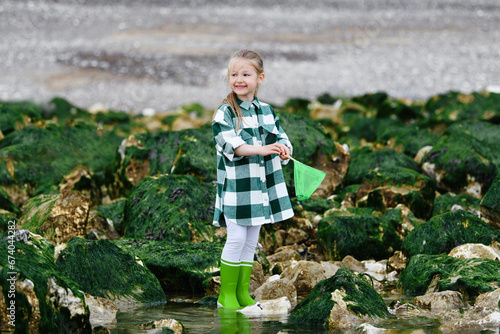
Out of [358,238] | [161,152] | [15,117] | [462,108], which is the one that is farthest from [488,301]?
[462,108]

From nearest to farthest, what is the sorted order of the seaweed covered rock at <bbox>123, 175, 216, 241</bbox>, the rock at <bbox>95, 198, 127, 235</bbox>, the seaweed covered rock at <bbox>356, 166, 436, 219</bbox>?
the seaweed covered rock at <bbox>123, 175, 216, 241</bbox> → the rock at <bbox>95, 198, 127, 235</bbox> → the seaweed covered rock at <bbox>356, 166, 436, 219</bbox>


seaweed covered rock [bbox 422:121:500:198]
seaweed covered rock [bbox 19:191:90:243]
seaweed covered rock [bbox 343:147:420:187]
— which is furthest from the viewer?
seaweed covered rock [bbox 343:147:420:187]

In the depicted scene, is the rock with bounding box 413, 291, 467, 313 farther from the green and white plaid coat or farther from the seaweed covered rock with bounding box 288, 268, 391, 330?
the green and white plaid coat

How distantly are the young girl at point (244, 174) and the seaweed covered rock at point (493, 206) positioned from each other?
2572 millimetres

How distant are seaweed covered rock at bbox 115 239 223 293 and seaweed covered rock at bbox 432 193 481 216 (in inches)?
122

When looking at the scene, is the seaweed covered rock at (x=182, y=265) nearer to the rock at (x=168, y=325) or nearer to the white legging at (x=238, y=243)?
the white legging at (x=238, y=243)

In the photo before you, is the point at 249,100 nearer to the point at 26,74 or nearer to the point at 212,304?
the point at 212,304

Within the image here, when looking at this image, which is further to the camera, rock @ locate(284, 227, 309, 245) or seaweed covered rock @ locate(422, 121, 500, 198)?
seaweed covered rock @ locate(422, 121, 500, 198)

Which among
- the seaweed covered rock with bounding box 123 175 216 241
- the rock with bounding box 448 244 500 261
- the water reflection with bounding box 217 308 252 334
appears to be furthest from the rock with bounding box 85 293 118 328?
the rock with bounding box 448 244 500 261

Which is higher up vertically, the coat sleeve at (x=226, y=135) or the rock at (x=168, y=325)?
the coat sleeve at (x=226, y=135)

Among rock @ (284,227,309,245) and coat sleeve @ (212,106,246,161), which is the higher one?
→ coat sleeve @ (212,106,246,161)

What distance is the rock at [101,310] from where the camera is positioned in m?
4.16

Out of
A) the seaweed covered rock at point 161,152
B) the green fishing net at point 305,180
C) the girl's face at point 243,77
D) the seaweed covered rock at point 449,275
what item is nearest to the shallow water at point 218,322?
the seaweed covered rock at point 449,275

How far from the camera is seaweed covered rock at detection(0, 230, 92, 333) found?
11.9ft
